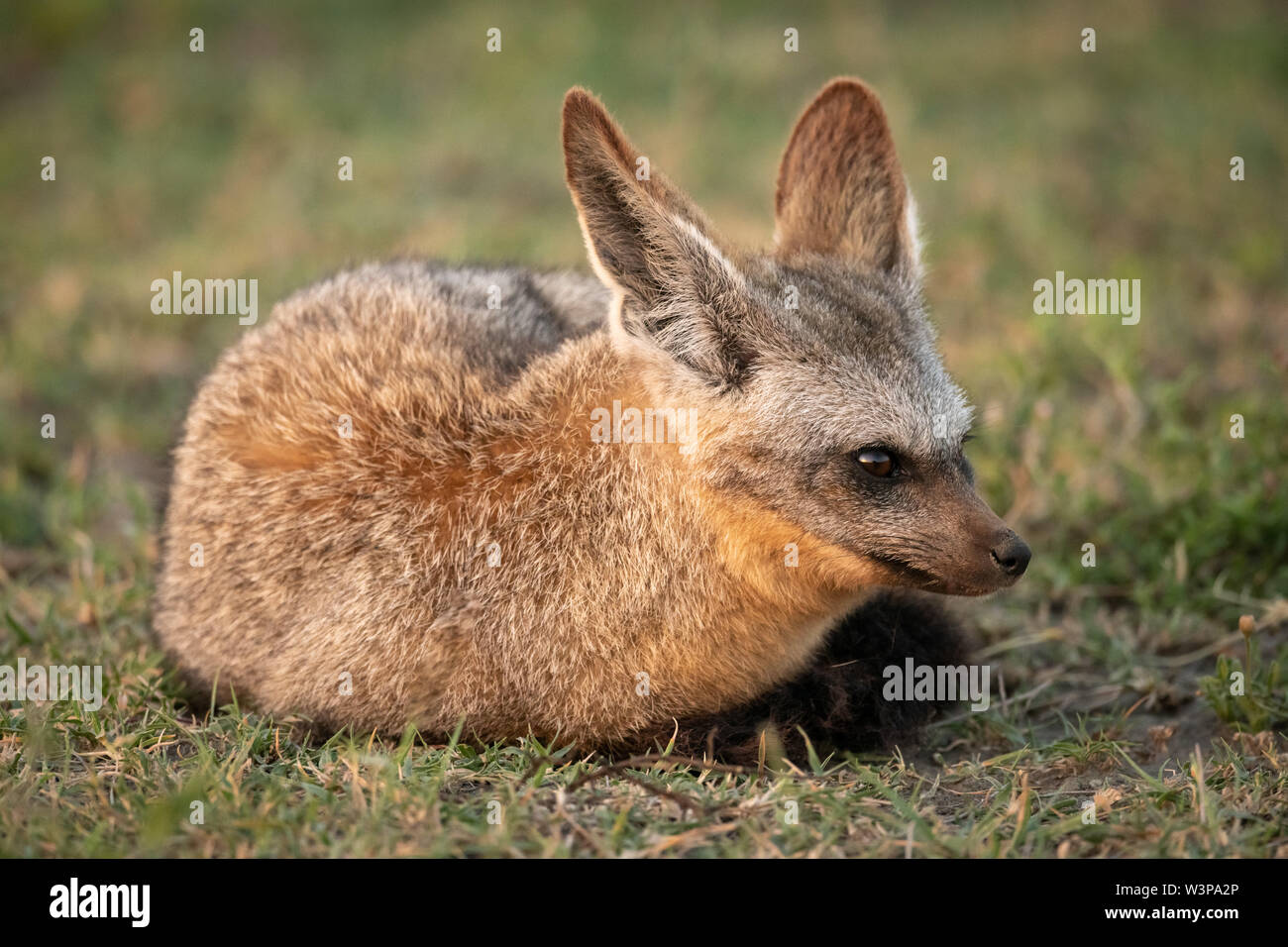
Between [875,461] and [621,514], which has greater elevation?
[875,461]

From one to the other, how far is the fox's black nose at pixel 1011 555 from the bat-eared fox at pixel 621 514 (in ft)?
0.03

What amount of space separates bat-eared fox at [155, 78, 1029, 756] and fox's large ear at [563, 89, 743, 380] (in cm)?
1

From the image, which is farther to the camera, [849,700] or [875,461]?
[849,700]

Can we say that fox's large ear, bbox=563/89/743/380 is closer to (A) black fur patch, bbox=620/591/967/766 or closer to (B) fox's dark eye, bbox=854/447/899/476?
(B) fox's dark eye, bbox=854/447/899/476

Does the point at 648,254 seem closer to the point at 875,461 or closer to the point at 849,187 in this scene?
the point at 875,461

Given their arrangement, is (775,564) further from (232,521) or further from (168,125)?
(168,125)

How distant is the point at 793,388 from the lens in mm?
4605

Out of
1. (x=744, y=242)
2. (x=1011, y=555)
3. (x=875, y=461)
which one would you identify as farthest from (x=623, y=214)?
(x=744, y=242)

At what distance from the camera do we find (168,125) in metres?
12.8

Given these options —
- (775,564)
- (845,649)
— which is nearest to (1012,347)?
(845,649)

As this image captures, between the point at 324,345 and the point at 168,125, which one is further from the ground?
the point at 168,125

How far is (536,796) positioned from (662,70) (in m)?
10.4

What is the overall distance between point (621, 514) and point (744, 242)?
3.55 meters

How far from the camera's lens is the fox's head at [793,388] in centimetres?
454
